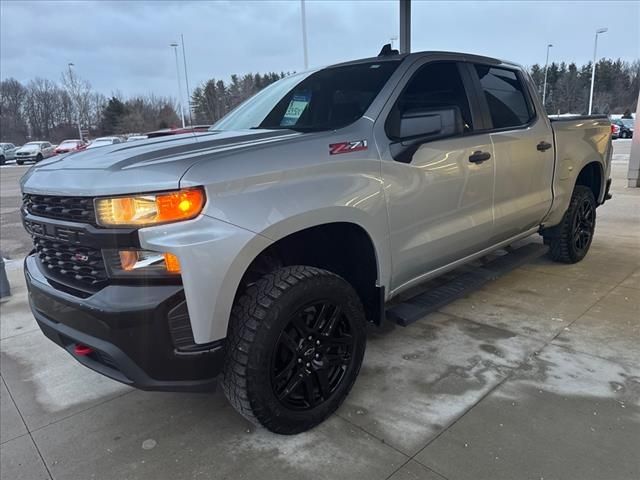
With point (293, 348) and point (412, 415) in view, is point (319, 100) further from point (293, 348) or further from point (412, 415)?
point (412, 415)

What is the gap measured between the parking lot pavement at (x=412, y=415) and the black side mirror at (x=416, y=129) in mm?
1396

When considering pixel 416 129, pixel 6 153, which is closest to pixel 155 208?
pixel 416 129

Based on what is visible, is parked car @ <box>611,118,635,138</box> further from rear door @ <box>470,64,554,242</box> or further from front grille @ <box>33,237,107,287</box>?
front grille @ <box>33,237,107,287</box>

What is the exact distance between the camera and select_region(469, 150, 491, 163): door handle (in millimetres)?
3365

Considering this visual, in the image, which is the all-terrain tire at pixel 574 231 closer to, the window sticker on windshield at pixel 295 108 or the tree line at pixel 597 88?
the window sticker on windshield at pixel 295 108

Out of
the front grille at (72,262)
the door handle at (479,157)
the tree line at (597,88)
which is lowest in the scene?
the front grille at (72,262)

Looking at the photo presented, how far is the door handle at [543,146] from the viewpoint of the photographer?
409cm

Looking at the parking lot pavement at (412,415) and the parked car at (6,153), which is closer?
the parking lot pavement at (412,415)

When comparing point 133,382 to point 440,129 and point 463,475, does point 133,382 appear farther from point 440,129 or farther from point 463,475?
point 440,129

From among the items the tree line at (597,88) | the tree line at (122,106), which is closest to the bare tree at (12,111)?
the tree line at (122,106)

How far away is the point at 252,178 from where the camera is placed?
86.4 inches

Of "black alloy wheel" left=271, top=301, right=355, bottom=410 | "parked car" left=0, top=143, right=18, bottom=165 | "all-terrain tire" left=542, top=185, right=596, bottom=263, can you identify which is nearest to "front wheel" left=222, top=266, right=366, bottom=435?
"black alloy wheel" left=271, top=301, right=355, bottom=410

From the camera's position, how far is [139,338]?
2047mm

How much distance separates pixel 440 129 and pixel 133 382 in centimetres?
225
